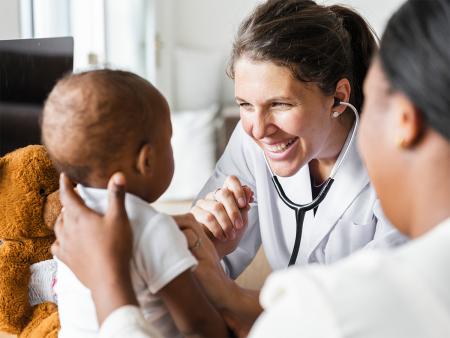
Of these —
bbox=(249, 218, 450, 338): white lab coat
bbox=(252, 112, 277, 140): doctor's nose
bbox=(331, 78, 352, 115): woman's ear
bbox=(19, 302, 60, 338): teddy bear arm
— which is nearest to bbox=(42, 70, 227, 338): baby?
bbox=(19, 302, 60, 338): teddy bear arm

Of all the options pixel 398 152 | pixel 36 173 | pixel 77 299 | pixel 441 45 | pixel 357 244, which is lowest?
pixel 357 244

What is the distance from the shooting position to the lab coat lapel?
5.08 ft

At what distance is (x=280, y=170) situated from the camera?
1541 mm

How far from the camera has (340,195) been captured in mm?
1560

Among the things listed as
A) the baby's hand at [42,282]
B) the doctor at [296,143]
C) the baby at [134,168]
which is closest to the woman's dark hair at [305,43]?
the doctor at [296,143]

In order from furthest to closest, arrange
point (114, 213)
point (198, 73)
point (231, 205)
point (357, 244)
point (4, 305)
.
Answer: point (198, 73) → point (357, 244) → point (231, 205) → point (4, 305) → point (114, 213)

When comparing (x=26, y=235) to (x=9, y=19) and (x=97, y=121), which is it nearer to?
(x=97, y=121)

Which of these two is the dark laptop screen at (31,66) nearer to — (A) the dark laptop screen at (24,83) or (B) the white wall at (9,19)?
(A) the dark laptop screen at (24,83)

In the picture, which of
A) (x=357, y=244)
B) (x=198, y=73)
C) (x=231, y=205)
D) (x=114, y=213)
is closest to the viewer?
(x=114, y=213)

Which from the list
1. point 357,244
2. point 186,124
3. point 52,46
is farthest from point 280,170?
point 186,124

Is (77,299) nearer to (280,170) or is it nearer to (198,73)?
(280,170)

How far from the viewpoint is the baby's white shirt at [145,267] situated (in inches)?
36.9

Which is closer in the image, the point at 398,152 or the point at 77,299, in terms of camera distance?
the point at 398,152

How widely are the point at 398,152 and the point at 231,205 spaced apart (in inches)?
23.8
